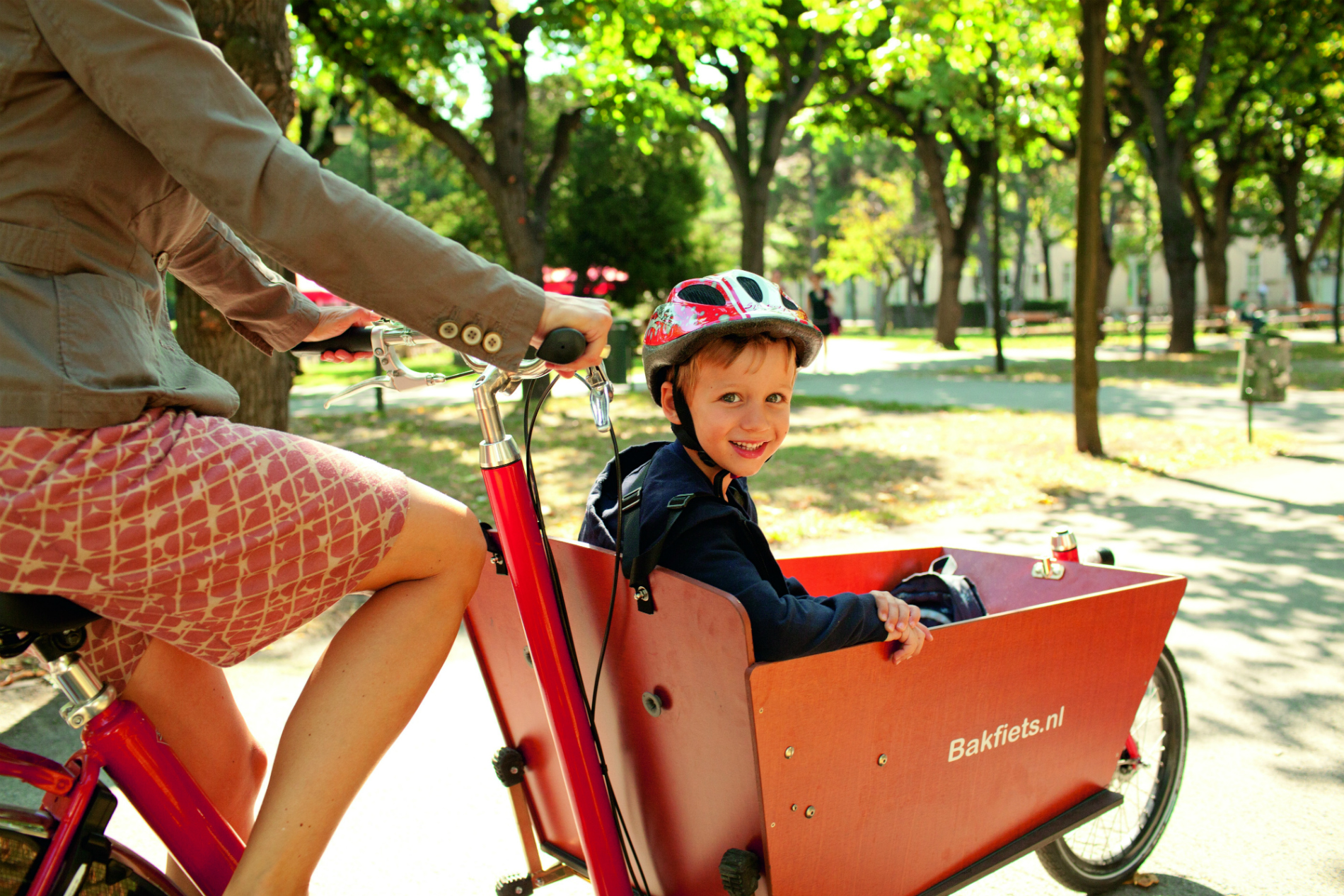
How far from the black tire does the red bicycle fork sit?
140 centimetres

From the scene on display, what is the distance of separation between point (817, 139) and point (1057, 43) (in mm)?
4474

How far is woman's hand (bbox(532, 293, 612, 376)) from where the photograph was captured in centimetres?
141

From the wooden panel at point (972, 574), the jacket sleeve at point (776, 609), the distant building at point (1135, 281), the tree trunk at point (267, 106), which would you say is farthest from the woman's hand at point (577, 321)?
the distant building at point (1135, 281)

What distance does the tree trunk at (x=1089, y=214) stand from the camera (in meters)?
8.08

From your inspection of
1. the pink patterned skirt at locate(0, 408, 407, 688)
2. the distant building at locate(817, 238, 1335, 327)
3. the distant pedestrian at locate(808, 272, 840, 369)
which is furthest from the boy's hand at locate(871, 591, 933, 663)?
the distant building at locate(817, 238, 1335, 327)

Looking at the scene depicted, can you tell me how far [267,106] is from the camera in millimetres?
4457

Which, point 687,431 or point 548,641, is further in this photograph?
point 687,431

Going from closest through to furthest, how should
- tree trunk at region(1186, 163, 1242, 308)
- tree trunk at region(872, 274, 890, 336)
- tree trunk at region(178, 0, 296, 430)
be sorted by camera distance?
tree trunk at region(178, 0, 296, 430) < tree trunk at region(1186, 163, 1242, 308) < tree trunk at region(872, 274, 890, 336)

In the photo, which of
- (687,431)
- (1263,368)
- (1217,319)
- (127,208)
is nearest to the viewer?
(127,208)

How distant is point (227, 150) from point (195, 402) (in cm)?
36

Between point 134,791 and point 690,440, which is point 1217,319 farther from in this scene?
point 134,791

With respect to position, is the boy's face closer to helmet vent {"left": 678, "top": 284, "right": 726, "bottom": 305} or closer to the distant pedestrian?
helmet vent {"left": 678, "top": 284, "right": 726, "bottom": 305}

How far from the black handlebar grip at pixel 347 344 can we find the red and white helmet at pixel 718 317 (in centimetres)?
57

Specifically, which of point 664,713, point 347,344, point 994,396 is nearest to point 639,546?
point 664,713
